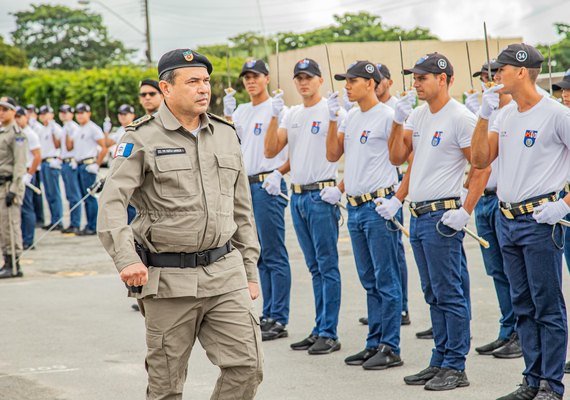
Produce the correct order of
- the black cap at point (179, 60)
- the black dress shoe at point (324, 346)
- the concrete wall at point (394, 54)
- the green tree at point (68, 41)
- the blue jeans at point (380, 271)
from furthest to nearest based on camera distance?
the green tree at point (68, 41) < the concrete wall at point (394, 54) < the black dress shoe at point (324, 346) < the blue jeans at point (380, 271) < the black cap at point (179, 60)

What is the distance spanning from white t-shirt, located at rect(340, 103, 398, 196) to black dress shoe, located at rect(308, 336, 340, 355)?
121 centimetres

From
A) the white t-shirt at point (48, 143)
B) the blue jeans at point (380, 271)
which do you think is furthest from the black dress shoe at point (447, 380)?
the white t-shirt at point (48, 143)

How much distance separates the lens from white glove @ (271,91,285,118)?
8.08 m

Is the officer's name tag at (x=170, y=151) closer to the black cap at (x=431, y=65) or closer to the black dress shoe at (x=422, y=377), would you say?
the black cap at (x=431, y=65)

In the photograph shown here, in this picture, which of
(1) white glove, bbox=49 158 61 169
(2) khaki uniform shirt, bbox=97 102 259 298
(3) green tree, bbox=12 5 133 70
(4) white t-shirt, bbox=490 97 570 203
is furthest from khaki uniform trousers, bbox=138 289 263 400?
(3) green tree, bbox=12 5 133 70

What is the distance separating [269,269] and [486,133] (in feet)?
10.3

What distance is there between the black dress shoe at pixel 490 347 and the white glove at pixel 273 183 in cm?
219

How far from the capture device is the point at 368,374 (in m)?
6.90

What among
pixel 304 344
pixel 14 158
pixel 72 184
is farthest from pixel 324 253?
pixel 72 184

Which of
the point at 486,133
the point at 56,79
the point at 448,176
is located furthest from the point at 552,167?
the point at 56,79

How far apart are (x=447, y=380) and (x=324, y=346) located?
1431 mm

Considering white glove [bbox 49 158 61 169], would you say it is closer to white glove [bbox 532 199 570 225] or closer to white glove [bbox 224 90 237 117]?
white glove [bbox 224 90 237 117]

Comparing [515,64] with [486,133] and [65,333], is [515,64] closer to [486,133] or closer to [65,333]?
[486,133]

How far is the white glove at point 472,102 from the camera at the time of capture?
689 cm
